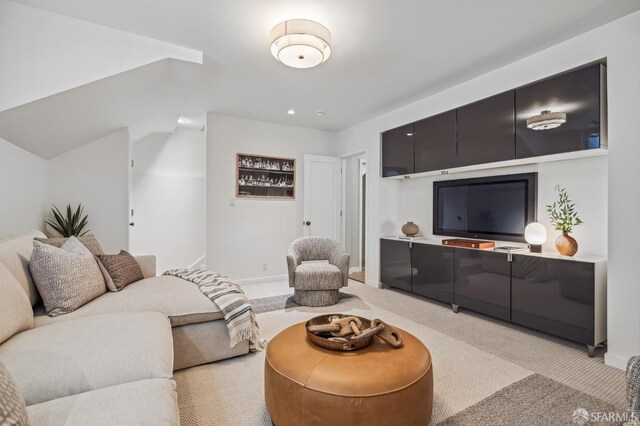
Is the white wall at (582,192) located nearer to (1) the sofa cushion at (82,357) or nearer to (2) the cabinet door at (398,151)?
(2) the cabinet door at (398,151)

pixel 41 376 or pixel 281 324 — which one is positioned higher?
pixel 41 376

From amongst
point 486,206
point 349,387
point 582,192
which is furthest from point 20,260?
point 582,192

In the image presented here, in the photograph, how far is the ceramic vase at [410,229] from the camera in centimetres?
421

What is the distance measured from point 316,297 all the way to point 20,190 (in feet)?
10.0

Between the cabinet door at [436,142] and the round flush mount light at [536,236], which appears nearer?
the round flush mount light at [536,236]

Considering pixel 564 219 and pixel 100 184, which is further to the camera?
pixel 100 184

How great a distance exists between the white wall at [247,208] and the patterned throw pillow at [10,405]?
12.4 ft

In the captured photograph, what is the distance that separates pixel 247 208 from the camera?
4824 mm

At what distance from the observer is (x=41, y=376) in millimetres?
1193

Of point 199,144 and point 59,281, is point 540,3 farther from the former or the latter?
point 199,144

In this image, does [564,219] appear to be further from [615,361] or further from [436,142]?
[436,142]

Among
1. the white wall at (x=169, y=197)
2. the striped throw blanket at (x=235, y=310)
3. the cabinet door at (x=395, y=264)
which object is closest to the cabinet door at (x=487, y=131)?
the cabinet door at (x=395, y=264)

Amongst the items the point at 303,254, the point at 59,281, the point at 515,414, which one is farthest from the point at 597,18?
the point at 59,281

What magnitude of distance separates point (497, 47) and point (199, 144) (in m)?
4.79
